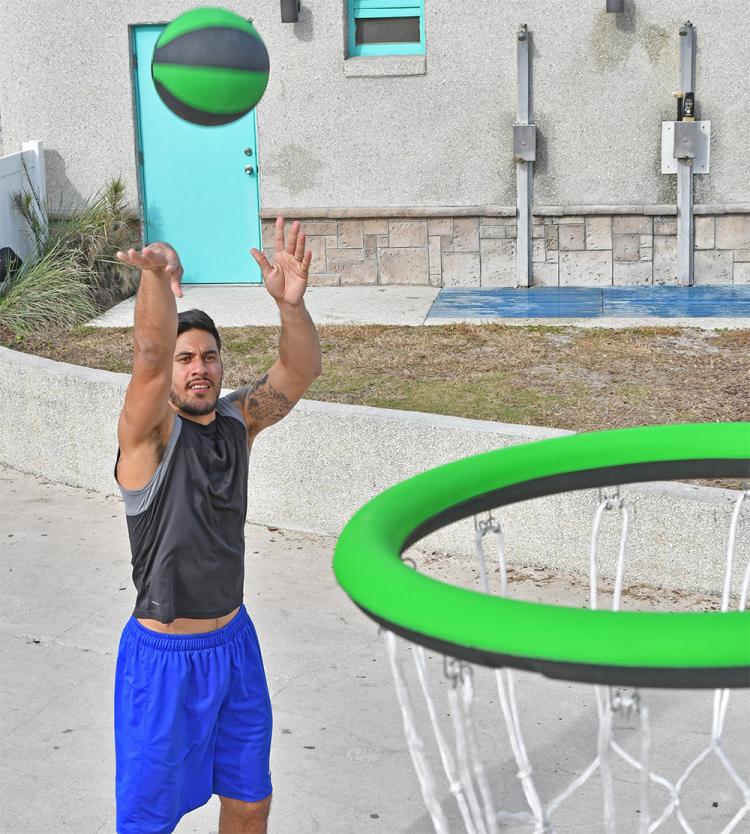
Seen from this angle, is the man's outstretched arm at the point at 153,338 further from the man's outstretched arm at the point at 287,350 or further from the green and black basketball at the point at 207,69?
the green and black basketball at the point at 207,69

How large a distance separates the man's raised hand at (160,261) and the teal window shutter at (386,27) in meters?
9.14

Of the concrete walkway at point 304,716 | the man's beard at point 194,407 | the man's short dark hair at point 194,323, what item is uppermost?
the man's short dark hair at point 194,323

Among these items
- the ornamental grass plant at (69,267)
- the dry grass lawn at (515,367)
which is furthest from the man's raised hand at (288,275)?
the ornamental grass plant at (69,267)

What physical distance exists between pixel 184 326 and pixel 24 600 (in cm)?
321

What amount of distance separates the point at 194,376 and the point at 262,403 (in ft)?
1.17

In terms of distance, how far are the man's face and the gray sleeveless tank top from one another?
0.25 feet

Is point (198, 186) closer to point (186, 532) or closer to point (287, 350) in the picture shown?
point (287, 350)

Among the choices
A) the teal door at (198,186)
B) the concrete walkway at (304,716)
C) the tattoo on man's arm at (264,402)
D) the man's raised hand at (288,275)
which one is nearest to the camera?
the man's raised hand at (288,275)

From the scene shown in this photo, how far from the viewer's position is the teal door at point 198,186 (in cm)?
1289

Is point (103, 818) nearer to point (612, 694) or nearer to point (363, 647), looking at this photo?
point (363, 647)

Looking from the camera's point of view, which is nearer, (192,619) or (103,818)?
(192,619)

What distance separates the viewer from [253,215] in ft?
42.7

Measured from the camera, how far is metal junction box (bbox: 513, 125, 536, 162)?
12.2m

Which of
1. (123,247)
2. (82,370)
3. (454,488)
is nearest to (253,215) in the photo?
(123,247)
